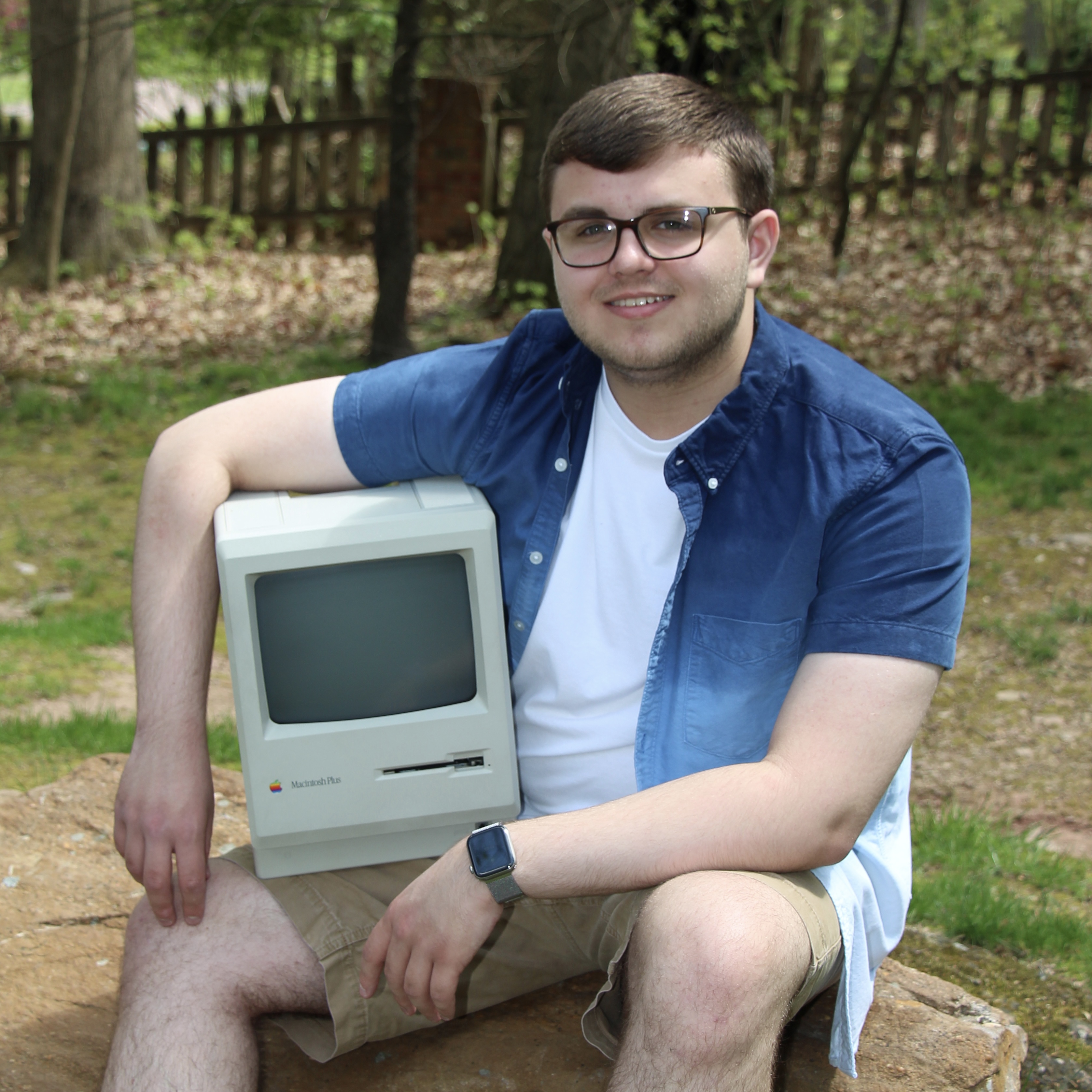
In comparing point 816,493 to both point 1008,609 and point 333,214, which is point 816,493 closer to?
point 1008,609

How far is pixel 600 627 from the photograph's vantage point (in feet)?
6.86

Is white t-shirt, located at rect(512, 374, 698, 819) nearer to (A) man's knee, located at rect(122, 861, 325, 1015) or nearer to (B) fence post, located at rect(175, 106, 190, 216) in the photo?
(A) man's knee, located at rect(122, 861, 325, 1015)

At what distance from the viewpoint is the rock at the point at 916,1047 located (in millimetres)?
2055

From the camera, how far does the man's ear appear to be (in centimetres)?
220

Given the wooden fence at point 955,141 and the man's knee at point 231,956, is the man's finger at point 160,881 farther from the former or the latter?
the wooden fence at point 955,141

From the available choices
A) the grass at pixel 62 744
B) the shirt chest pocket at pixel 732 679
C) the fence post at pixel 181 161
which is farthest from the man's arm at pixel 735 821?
the fence post at pixel 181 161

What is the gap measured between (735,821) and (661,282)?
939 mm

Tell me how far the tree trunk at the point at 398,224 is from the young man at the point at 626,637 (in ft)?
18.5

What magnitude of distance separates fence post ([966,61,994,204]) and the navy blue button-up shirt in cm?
853

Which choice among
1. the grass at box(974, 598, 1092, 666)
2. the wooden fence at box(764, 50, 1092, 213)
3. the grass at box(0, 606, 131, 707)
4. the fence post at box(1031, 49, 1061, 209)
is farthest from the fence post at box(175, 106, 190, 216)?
the grass at box(974, 598, 1092, 666)

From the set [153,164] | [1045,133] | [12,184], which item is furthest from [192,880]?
[12,184]

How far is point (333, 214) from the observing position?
1088 centimetres

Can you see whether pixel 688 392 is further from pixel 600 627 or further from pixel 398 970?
pixel 398 970

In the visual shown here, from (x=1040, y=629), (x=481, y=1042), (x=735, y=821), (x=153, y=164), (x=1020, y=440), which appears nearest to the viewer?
(x=735, y=821)
